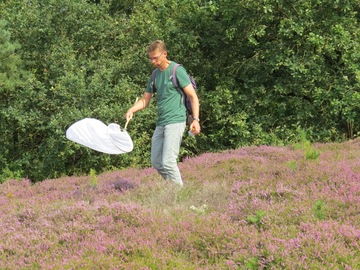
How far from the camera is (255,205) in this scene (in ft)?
18.9

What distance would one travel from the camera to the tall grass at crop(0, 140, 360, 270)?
4359 millimetres

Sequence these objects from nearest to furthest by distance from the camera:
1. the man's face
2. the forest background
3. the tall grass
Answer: the tall grass < the man's face < the forest background

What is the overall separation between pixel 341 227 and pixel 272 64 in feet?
28.3

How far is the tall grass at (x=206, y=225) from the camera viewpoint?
4.36 metres

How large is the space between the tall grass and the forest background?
480 cm

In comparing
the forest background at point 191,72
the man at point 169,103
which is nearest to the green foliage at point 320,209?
the man at point 169,103

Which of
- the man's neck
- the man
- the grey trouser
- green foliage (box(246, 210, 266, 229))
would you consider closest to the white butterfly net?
the grey trouser

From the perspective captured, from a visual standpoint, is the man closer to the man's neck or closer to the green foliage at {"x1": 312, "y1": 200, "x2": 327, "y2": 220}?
the man's neck

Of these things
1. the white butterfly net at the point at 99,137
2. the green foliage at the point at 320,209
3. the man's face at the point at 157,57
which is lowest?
the green foliage at the point at 320,209

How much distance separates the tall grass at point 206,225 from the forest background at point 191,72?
4805 millimetres

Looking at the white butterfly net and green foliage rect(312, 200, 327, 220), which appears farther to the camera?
the white butterfly net

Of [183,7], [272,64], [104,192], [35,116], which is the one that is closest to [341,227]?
[104,192]

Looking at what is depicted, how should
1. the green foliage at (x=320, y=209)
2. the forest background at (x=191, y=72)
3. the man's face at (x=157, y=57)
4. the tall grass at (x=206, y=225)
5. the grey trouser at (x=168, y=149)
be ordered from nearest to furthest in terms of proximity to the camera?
1. the tall grass at (x=206, y=225)
2. the green foliage at (x=320, y=209)
3. the man's face at (x=157, y=57)
4. the grey trouser at (x=168, y=149)
5. the forest background at (x=191, y=72)

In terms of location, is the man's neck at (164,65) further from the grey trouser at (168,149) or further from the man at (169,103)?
the grey trouser at (168,149)
